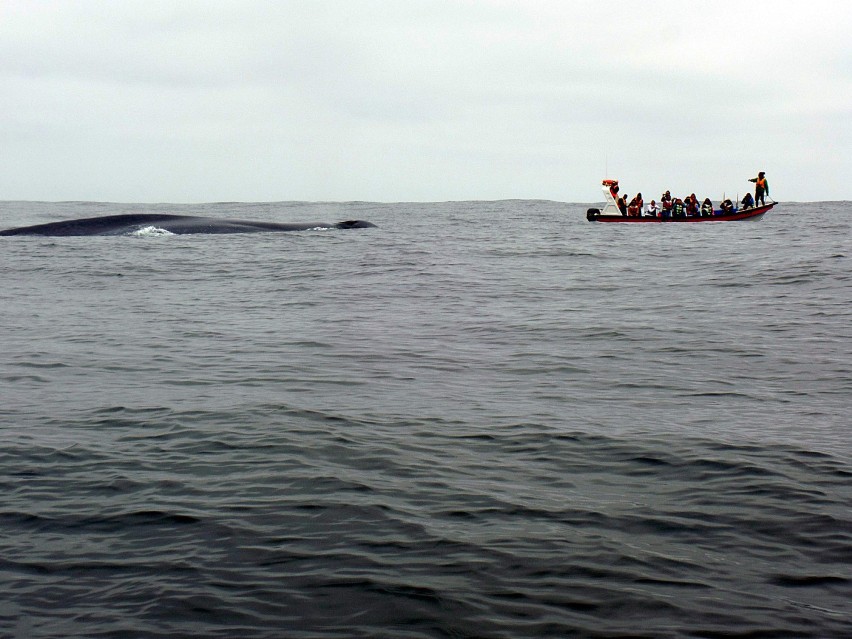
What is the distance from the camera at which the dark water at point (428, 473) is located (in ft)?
16.5

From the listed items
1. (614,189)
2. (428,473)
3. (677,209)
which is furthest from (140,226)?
(428,473)

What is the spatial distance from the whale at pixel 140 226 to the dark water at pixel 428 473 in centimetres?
2541

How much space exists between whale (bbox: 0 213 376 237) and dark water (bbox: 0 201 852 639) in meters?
25.4

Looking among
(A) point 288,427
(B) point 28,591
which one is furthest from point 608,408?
(B) point 28,591

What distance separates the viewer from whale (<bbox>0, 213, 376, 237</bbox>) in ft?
134

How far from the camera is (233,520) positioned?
630 cm

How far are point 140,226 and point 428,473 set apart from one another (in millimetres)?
38320

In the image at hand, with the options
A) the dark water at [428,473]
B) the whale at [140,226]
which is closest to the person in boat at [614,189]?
the whale at [140,226]

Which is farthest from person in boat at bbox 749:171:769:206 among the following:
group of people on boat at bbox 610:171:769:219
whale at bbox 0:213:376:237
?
whale at bbox 0:213:376:237

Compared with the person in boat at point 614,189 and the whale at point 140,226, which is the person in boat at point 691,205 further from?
the whale at point 140,226

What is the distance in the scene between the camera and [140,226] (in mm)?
42875

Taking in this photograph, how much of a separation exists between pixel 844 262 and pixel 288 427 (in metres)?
22.6

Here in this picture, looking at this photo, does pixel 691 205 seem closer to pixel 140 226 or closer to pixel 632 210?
pixel 632 210

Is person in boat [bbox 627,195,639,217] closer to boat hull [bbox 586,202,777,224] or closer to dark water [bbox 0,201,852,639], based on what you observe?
boat hull [bbox 586,202,777,224]
